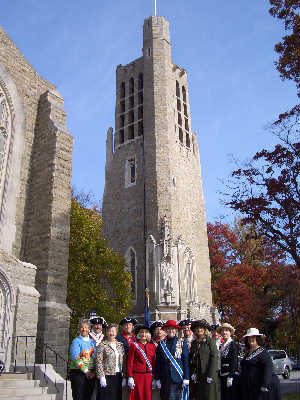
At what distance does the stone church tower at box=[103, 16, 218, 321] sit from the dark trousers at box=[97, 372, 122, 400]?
15.2 metres

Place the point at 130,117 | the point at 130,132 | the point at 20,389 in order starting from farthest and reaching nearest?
1. the point at 130,117
2. the point at 130,132
3. the point at 20,389

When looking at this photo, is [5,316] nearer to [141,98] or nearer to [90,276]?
[90,276]

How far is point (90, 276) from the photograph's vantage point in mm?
17625

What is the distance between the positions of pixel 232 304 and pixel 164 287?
32.0 ft

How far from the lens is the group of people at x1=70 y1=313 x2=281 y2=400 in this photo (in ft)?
19.2

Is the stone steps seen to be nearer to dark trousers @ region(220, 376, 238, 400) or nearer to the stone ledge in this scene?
the stone ledge

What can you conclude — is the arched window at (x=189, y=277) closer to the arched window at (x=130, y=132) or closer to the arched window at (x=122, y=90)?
the arched window at (x=130, y=132)

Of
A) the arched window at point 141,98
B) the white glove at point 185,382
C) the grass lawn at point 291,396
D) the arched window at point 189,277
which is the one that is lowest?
the grass lawn at point 291,396

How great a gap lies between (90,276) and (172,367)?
39.5ft

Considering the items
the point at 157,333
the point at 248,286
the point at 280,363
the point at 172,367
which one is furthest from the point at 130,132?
the point at 172,367

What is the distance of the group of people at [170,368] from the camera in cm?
585

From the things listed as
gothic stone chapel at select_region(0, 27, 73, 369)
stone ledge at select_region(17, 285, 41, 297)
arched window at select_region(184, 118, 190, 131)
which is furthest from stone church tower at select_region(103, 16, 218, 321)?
stone ledge at select_region(17, 285, 41, 297)

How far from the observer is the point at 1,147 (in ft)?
45.2

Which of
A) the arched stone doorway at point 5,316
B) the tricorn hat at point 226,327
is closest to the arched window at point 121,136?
the arched stone doorway at point 5,316
